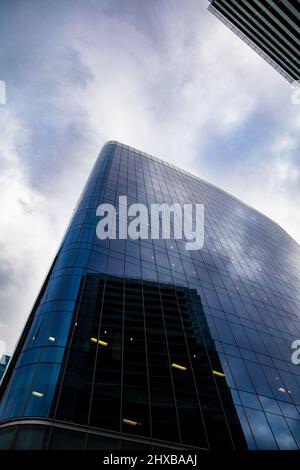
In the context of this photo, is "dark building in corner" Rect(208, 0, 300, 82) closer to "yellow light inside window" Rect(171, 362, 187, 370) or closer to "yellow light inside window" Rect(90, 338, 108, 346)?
"yellow light inside window" Rect(171, 362, 187, 370)

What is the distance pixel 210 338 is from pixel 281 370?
8.26 meters

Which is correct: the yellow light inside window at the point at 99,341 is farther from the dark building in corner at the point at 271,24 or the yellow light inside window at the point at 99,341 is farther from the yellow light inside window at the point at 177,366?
the dark building in corner at the point at 271,24

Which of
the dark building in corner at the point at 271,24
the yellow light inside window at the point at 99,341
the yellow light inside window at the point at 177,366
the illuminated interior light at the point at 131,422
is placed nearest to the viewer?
the illuminated interior light at the point at 131,422

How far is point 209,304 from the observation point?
100 ft

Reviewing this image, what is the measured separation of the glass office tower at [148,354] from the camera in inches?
646

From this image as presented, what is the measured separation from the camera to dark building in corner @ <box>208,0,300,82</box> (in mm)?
34750

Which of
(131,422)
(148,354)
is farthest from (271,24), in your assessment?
(131,422)

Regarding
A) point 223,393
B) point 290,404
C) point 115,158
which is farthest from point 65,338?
point 115,158

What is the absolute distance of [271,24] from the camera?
3750cm

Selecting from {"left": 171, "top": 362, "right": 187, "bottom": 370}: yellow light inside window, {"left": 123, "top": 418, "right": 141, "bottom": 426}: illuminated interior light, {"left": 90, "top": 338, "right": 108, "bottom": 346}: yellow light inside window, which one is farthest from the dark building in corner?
{"left": 123, "top": 418, "right": 141, "bottom": 426}: illuminated interior light

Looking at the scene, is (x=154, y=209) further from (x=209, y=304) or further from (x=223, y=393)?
(x=223, y=393)

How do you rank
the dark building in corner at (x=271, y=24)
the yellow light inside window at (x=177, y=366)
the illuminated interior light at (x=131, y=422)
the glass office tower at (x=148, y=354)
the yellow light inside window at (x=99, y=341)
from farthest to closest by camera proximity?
the dark building in corner at (x=271, y=24), the yellow light inside window at (x=177, y=366), the yellow light inside window at (x=99, y=341), the illuminated interior light at (x=131, y=422), the glass office tower at (x=148, y=354)

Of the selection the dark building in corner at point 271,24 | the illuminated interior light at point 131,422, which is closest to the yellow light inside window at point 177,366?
the illuminated interior light at point 131,422

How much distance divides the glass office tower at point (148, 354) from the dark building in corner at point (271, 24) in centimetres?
2869
